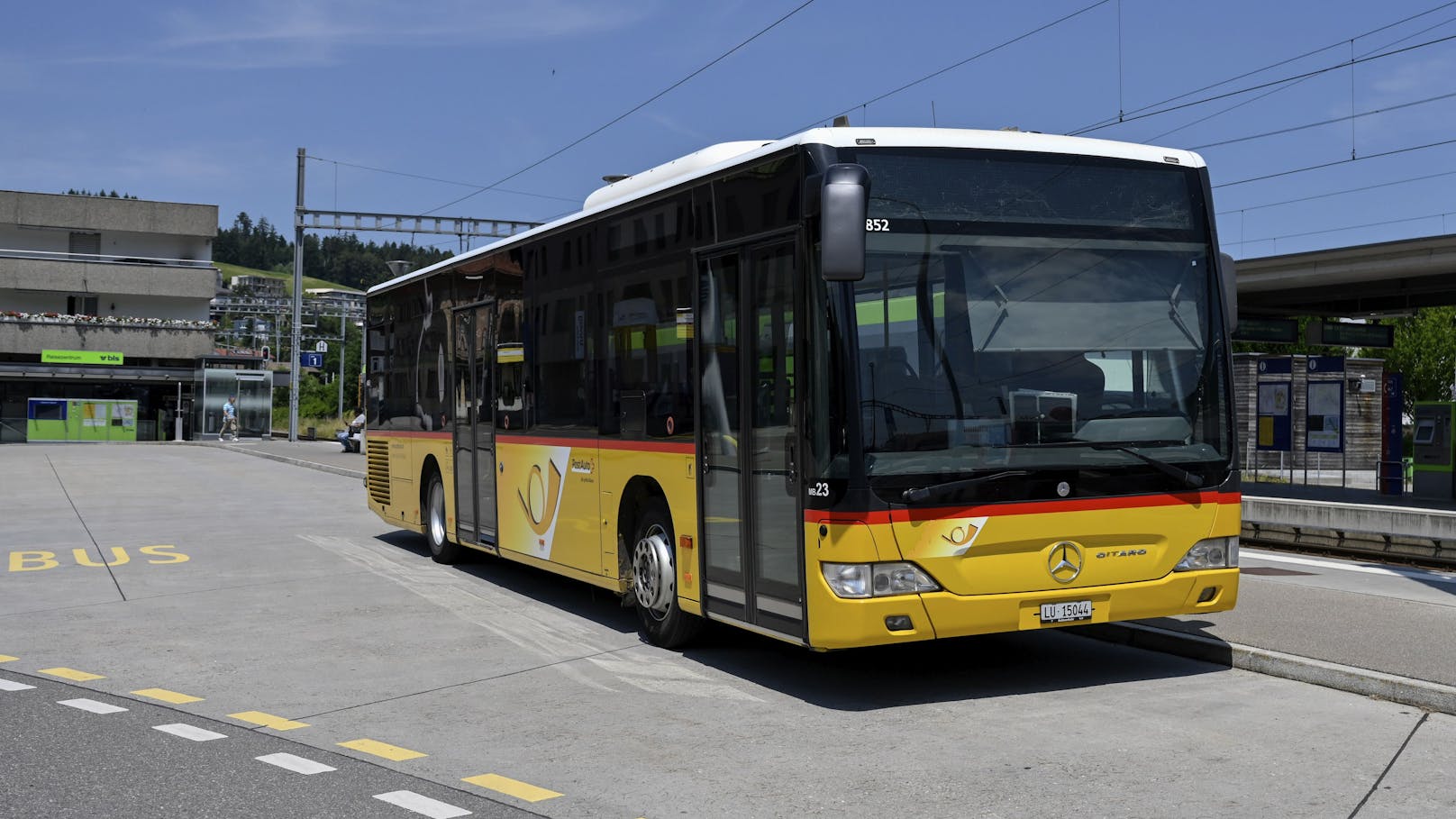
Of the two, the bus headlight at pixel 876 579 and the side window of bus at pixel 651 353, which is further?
the side window of bus at pixel 651 353

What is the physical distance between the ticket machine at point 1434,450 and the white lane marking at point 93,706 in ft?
73.9

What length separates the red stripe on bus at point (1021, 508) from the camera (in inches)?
304

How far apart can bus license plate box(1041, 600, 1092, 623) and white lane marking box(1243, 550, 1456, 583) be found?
7574 mm

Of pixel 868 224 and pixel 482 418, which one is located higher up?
pixel 868 224

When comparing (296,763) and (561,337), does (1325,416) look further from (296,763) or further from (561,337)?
(296,763)

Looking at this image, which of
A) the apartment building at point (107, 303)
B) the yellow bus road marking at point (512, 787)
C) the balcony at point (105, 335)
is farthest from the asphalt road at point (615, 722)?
the balcony at point (105, 335)

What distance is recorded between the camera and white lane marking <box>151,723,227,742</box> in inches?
287

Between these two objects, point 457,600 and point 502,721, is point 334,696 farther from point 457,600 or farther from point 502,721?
point 457,600

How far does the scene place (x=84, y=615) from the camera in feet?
39.1

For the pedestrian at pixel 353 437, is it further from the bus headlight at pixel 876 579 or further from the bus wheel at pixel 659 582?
the bus headlight at pixel 876 579

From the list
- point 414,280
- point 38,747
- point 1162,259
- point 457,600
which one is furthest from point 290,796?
point 414,280

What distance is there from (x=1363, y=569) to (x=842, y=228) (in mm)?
10323

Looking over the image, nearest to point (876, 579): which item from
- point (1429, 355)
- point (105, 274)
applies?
point (105, 274)

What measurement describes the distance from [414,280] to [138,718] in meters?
8.92
